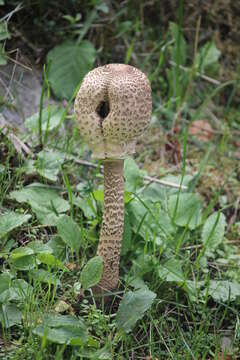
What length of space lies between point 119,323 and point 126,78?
0.92 meters

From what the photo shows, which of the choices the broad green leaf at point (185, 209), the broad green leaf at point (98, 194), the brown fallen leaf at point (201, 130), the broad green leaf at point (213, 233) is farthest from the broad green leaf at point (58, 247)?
the brown fallen leaf at point (201, 130)

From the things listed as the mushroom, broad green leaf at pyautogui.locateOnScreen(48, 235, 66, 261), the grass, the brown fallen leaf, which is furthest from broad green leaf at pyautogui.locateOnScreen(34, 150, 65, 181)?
the brown fallen leaf

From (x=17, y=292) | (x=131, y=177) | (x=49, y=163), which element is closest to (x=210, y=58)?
(x=131, y=177)

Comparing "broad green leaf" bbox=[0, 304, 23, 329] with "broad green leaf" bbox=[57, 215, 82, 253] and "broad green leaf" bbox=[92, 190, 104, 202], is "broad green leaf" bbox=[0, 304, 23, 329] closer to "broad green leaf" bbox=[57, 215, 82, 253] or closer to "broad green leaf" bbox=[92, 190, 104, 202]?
"broad green leaf" bbox=[57, 215, 82, 253]

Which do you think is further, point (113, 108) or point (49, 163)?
point (49, 163)

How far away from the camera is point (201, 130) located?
11.5 feet

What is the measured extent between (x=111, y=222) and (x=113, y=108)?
1.66 ft

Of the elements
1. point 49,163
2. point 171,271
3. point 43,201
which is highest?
point 49,163

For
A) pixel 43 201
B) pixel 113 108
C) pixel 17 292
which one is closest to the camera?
pixel 113 108

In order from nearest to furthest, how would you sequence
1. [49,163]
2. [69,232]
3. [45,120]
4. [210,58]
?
[69,232], [49,163], [45,120], [210,58]

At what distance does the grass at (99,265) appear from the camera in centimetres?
176

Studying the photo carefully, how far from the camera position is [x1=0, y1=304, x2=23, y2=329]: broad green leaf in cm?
173

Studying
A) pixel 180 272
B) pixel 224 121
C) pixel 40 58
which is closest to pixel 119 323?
pixel 180 272

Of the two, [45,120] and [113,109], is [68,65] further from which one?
[113,109]
